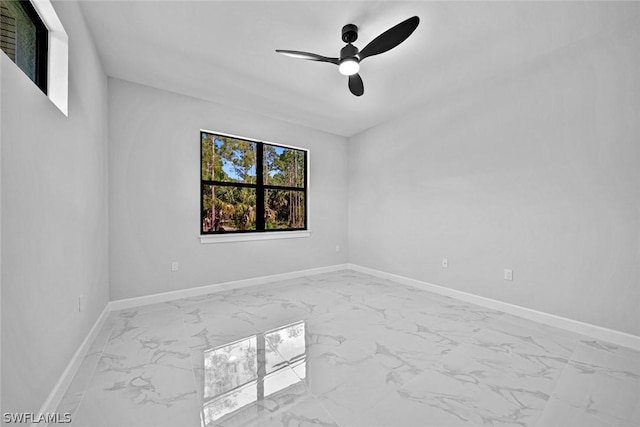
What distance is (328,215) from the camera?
4680 millimetres

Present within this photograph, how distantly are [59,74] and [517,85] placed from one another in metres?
3.88

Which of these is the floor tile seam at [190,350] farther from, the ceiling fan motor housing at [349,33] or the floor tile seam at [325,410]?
the ceiling fan motor housing at [349,33]

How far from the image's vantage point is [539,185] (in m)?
2.60

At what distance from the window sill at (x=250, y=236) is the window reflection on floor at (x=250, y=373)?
1.66 meters

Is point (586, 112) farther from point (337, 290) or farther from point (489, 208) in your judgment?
point (337, 290)

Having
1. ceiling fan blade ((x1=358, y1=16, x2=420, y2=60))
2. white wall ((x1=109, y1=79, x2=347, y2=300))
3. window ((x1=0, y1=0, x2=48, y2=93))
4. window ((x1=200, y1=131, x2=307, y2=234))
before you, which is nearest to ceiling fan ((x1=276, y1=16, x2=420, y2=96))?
ceiling fan blade ((x1=358, y1=16, x2=420, y2=60))

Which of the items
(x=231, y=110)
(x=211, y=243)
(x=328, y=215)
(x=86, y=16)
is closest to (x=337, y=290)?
(x=328, y=215)

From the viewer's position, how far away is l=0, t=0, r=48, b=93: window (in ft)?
4.32

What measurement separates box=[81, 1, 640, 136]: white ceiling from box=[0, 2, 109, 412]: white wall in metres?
0.45

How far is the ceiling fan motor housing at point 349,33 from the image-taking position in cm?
206

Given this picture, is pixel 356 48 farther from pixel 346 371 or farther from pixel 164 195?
pixel 164 195

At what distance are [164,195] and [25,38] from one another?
1.84 meters

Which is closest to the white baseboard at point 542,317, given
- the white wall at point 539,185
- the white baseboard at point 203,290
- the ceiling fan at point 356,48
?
the white wall at point 539,185

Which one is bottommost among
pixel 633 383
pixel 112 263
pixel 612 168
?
pixel 633 383
